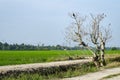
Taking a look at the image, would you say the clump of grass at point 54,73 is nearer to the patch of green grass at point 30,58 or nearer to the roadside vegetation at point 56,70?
the roadside vegetation at point 56,70

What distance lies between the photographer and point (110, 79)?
17906 millimetres

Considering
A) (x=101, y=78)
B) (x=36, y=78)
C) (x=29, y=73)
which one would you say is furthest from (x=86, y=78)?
(x=29, y=73)

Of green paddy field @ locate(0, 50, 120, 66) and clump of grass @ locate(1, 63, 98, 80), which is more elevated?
green paddy field @ locate(0, 50, 120, 66)

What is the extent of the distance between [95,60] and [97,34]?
2937 mm

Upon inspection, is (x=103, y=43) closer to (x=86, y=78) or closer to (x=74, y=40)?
(x=74, y=40)

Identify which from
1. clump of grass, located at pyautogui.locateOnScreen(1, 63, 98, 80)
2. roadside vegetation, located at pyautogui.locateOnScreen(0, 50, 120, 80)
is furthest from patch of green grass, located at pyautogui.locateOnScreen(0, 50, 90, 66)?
clump of grass, located at pyautogui.locateOnScreen(1, 63, 98, 80)

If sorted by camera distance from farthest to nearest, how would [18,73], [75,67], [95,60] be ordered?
1. [95,60]
2. [75,67]
3. [18,73]

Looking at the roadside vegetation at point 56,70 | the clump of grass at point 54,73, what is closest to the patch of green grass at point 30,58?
the roadside vegetation at point 56,70

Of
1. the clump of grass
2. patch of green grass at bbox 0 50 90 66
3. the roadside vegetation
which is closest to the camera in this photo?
the clump of grass

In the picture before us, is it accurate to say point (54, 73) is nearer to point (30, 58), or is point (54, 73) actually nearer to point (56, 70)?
point (56, 70)

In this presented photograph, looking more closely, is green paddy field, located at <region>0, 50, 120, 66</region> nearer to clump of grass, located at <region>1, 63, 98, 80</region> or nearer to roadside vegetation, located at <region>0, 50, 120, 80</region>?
roadside vegetation, located at <region>0, 50, 120, 80</region>

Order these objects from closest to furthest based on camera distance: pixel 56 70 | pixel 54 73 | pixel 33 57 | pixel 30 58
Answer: pixel 54 73
pixel 56 70
pixel 30 58
pixel 33 57

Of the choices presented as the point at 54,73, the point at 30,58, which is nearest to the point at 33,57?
the point at 30,58

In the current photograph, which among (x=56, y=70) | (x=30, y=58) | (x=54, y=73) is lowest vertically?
(x=54, y=73)
